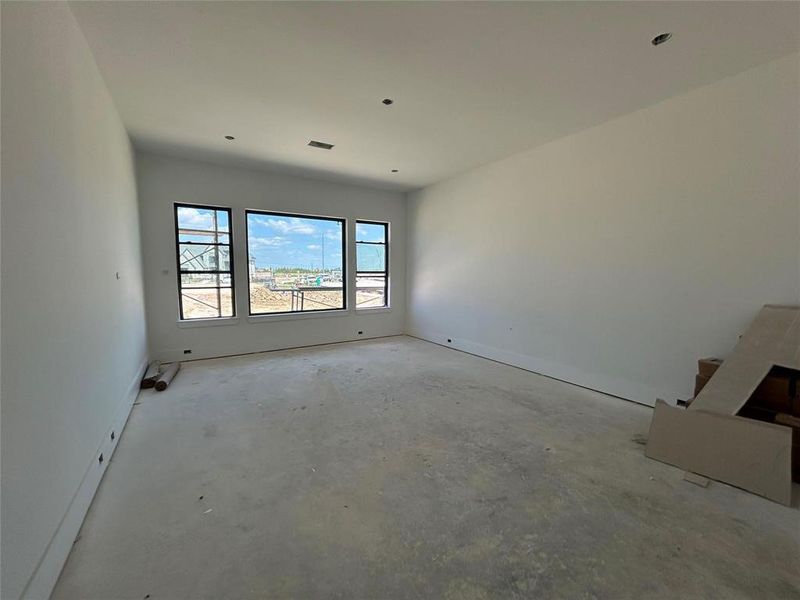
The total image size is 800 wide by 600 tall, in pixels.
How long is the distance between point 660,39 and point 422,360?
409cm

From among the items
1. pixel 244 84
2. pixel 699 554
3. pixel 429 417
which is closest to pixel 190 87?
pixel 244 84

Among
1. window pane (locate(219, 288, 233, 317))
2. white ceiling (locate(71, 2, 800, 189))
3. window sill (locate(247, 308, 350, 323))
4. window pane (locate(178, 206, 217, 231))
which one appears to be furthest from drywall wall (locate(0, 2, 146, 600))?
window sill (locate(247, 308, 350, 323))

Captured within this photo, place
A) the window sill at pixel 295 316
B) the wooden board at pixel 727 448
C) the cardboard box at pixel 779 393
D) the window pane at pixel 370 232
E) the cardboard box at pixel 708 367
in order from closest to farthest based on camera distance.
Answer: the wooden board at pixel 727 448, the cardboard box at pixel 779 393, the cardboard box at pixel 708 367, the window sill at pixel 295 316, the window pane at pixel 370 232

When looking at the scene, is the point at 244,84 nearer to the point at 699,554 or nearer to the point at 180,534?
the point at 180,534

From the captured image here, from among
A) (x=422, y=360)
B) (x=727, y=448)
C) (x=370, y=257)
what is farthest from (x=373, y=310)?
(x=727, y=448)

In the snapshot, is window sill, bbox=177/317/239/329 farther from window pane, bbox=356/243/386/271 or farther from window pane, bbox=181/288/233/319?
window pane, bbox=356/243/386/271

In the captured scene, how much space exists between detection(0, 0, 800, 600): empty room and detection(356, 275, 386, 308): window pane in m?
1.92

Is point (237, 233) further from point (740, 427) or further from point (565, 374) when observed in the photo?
point (740, 427)

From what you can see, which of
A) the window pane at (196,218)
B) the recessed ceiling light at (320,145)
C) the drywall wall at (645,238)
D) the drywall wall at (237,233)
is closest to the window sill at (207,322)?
the drywall wall at (237,233)

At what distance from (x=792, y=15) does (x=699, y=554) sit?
318 centimetres

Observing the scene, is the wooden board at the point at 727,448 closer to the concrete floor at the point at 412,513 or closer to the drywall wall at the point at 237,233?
the concrete floor at the point at 412,513

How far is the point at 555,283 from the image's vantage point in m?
4.10

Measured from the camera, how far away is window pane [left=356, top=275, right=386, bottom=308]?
20.7 ft

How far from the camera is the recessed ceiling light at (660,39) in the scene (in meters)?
2.19
